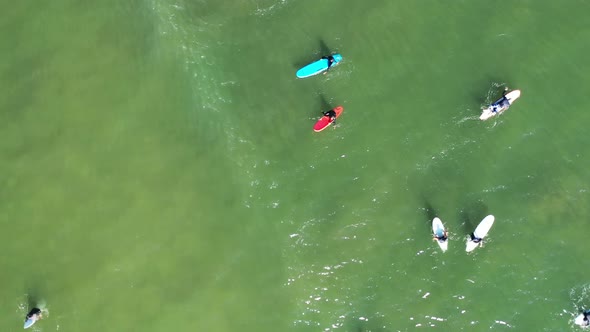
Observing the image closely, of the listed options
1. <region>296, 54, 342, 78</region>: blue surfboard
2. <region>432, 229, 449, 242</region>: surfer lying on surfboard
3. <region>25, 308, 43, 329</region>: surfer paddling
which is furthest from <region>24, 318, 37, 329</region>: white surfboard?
<region>432, 229, 449, 242</region>: surfer lying on surfboard

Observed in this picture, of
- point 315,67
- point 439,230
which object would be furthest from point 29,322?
point 439,230

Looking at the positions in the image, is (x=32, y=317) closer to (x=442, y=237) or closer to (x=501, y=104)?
(x=442, y=237)

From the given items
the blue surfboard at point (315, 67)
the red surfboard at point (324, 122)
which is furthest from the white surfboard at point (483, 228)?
the blue surfboard at point (315, 67)

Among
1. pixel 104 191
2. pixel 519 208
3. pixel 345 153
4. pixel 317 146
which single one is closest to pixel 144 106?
pixel 104 191

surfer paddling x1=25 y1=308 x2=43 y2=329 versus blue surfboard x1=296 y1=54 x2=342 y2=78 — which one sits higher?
blue surfboard x1=296 y1=54 x2=342 y2=78

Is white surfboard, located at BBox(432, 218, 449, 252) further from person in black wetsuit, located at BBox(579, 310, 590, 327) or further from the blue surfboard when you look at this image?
the blue surfboard

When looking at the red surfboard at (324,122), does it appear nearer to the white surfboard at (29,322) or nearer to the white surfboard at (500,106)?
the white surfboard at (500,106)

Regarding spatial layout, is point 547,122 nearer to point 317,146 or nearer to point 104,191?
point 317,146
